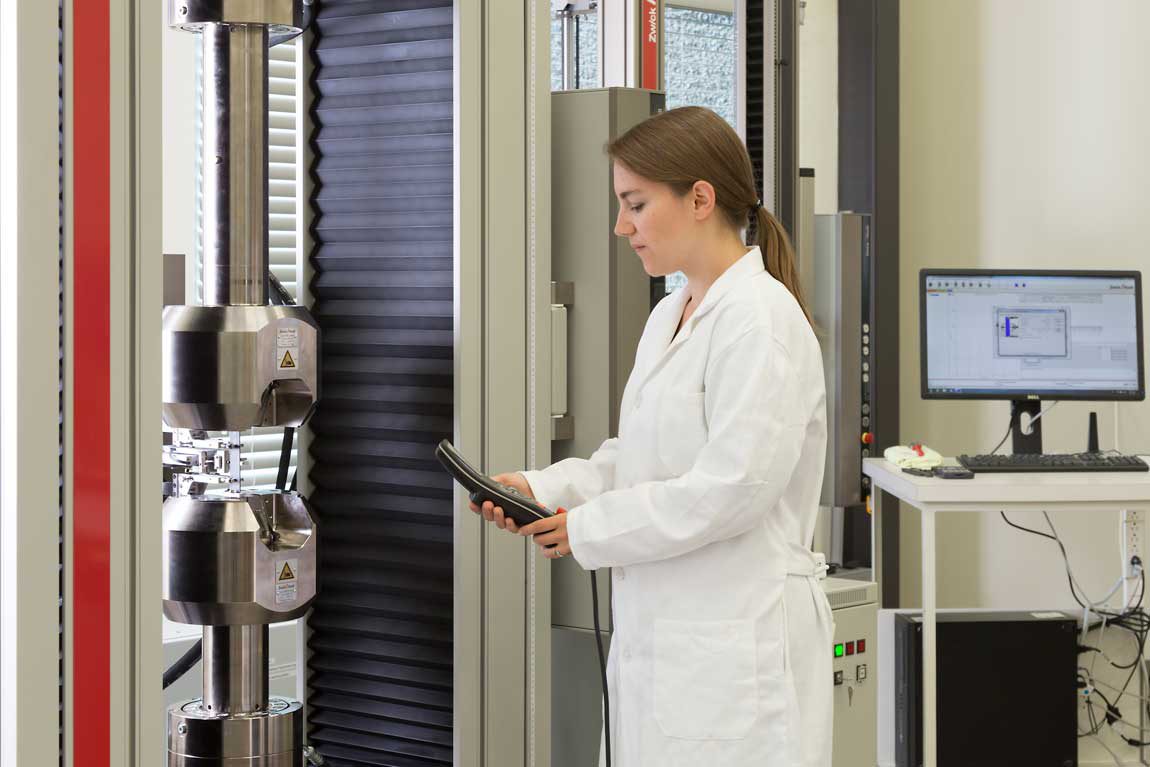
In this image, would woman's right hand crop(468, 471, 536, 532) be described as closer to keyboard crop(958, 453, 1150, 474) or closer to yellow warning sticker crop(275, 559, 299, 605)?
yellow warning sticker crop(275, 559, 299, 605)

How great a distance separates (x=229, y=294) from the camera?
1606 mm

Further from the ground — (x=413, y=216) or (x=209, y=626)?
(x=413, y=216)

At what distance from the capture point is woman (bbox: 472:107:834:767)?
1.62 m

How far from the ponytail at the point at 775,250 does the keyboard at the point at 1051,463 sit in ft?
4.74

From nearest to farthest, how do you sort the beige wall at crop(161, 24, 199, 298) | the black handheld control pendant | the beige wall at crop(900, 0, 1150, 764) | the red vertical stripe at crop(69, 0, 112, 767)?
the red vertical stripe at crop(69, 0, 112, 767) < the black handheld control pendant < the beige wall at crop(161, 24, 199, 298) < the beige wall at crop(900, 0, 1150, 764)

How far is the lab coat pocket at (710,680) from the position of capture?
5.41 ft

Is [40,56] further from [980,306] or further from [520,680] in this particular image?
[980,306]

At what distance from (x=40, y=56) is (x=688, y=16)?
3.44m

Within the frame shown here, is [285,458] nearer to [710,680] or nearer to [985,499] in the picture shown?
[710,680]

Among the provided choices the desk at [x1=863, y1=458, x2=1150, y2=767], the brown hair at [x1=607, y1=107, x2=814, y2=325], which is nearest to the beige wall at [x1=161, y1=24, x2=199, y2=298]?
the brown hair at [x1=607, y1=107, x2=814, y2=325]

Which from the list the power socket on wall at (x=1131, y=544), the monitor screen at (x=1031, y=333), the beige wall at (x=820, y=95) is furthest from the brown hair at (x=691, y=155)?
the beige wall at (x=820, y=95)

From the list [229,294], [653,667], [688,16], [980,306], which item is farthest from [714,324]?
[688,16]

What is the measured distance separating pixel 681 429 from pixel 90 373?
75 cm

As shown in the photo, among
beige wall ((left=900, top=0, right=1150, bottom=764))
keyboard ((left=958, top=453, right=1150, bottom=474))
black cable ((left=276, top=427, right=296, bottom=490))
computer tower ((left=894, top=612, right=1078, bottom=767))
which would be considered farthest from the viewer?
beige wall ((left=900, top=0, right=1150, bottom=764))
